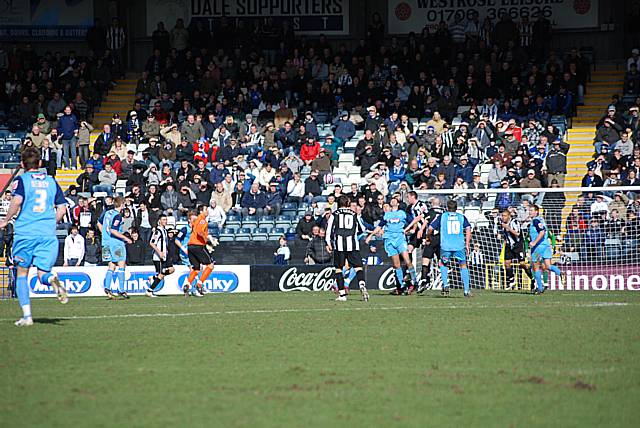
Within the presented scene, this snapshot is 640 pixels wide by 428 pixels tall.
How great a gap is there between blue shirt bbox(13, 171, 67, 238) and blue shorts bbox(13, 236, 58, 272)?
76 mm

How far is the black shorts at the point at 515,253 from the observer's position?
2338 centimetres

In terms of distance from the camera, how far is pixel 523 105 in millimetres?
30938

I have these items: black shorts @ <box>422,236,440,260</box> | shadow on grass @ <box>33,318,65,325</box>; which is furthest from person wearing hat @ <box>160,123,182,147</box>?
shadow on grass @ <box>33,318,65,325</box>

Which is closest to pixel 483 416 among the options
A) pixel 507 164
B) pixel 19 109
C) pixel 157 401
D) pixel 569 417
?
pixel 569 417

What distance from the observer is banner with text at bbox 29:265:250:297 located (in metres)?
25.0

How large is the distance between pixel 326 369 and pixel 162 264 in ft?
49.9

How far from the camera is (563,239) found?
2397 cm

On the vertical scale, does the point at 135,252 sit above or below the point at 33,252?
below

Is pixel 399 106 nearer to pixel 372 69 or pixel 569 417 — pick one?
pixel 372 69

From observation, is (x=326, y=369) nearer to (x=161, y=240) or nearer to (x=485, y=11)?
(x=161, y=240)

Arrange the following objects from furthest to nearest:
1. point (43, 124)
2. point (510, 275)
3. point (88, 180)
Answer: point (43, 124) → point (88, 180) → point (510, 275)

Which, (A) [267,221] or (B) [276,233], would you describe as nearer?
(B) [276,233]

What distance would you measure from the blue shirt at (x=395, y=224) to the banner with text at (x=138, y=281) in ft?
18.8

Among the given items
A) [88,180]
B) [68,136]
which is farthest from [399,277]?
[68,136]
